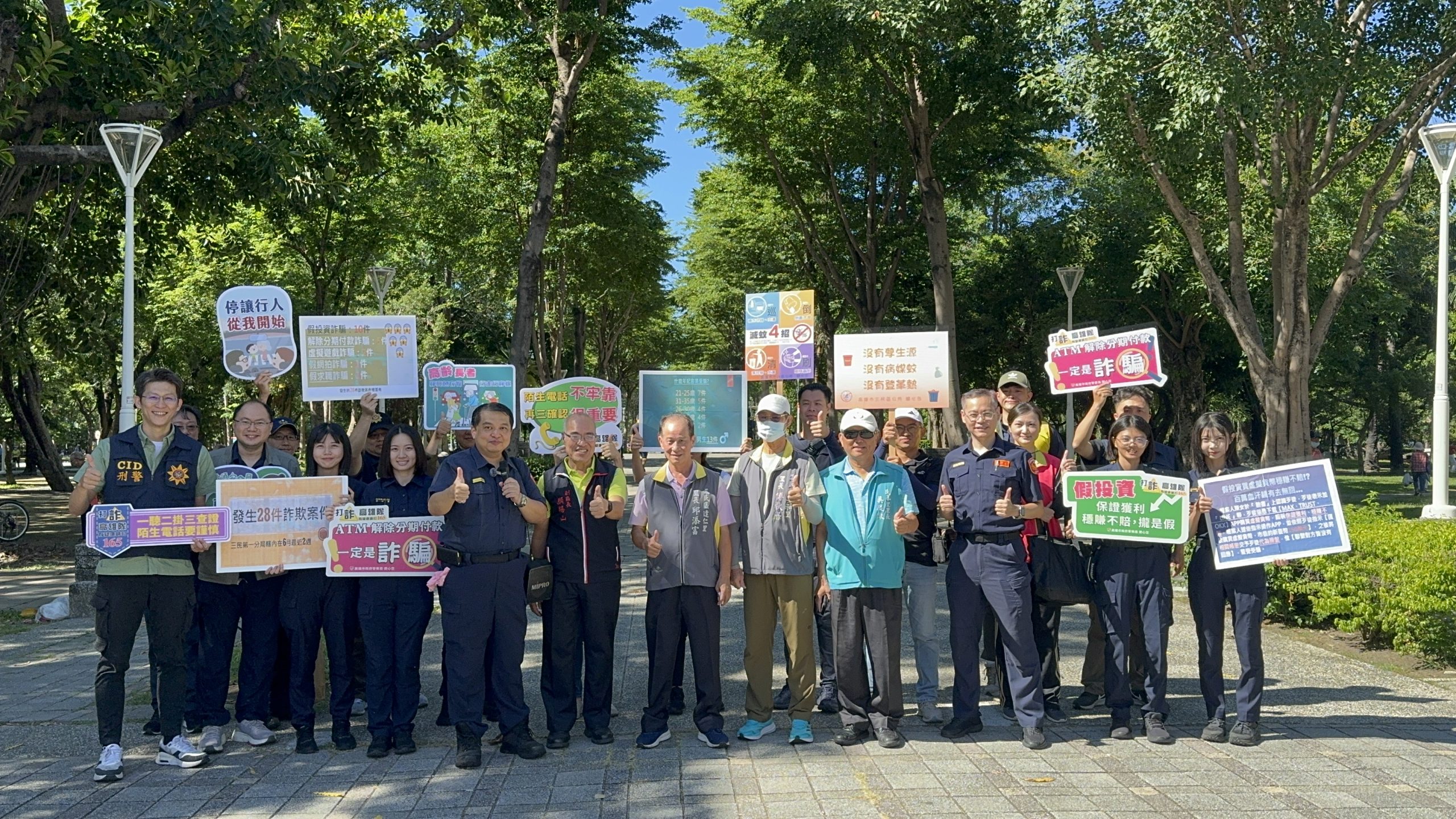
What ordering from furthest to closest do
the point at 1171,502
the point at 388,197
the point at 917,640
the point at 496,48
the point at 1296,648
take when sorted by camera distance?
the point at 388,197 → the point at 496,48 → the point at 1296,648 → the point at 917,640 → the point at 1171,502

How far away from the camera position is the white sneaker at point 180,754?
5621mm

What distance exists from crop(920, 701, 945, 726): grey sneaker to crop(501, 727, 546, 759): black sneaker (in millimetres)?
2192

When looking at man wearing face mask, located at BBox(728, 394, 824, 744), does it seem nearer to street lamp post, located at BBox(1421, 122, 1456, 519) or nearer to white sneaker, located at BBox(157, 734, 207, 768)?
white sneaker, located at BBox(157, 734, 207, 768)

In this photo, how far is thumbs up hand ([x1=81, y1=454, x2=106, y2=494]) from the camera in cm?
542

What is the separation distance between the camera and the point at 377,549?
5.97m

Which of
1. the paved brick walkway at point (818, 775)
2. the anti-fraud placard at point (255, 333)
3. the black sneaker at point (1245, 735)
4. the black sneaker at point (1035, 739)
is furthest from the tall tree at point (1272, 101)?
the anti-fraud placard at point (255, 333)

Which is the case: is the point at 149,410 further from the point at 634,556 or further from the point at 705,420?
the point at 634,556

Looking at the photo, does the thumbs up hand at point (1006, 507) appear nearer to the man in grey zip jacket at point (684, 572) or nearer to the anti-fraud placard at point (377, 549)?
the man in grey zip jacket at point (684, 572)

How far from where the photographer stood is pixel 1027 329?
3278cm

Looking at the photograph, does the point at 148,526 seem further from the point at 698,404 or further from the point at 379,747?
the point at 698,404

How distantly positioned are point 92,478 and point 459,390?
263cm

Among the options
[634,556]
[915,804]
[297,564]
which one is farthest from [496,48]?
[915,804]

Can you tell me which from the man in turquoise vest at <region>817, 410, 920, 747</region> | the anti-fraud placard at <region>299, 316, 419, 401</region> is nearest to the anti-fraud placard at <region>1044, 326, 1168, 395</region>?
the man in turquoise vest at <region>817, 410, 920, 747</region>

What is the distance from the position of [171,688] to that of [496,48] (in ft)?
53.6
